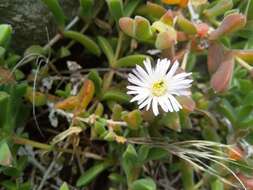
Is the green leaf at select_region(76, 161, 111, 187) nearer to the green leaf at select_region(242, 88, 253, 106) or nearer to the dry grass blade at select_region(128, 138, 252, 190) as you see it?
the dry grass blade at select_region(128, 138, 252, 190)

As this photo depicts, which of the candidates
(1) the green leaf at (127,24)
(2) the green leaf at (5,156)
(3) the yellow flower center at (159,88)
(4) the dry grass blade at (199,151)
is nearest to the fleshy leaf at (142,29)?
(1) the green leaf at (127,24)

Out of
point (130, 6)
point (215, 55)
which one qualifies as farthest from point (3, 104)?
point (215, 55)

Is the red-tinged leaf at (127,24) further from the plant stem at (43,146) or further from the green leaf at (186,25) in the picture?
the plant stem at (43,146)

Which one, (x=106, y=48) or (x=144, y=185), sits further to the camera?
(x=106, y=48)

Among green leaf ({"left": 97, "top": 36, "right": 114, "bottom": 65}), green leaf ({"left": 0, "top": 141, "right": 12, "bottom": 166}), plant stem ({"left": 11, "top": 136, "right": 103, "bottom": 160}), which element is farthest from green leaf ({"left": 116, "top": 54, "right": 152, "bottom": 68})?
green leaf ({"left": 0, "top": 141, "right": 12, "bottom": 166})

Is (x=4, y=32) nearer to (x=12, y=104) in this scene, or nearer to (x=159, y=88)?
(x=12, y=104)

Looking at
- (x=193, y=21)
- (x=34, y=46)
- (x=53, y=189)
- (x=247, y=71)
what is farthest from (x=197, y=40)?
(x=53, y=189)
